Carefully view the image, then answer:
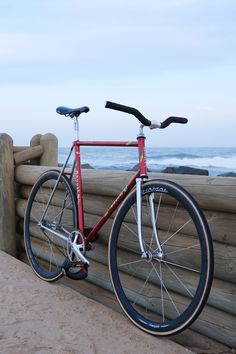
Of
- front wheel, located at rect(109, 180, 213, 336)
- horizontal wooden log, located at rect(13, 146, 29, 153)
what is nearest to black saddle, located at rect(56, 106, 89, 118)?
front wheel, located at rect(109, 180, 213, 336)

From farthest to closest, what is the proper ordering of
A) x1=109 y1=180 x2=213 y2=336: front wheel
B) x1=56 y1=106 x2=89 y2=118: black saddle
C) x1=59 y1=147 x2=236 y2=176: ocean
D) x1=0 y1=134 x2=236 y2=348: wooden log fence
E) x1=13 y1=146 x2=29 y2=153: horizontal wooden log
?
x1=59 y1=147 x2=236 y2=176: ocean
x1=13 y1=146 x2=29 y2=153: horizontal wooden log
x1=56 y1=106 x2=89 y2=118: black saddle
x1=0 y1=134 x2=236 y2=348: wooden log fence
x1=109 y1=180 x2=213 y2=336: front wheel

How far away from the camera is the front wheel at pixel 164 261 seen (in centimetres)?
246

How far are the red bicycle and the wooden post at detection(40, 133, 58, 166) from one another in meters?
1.66

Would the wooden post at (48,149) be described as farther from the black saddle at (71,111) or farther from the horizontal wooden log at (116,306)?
the black saddle at (71,111)

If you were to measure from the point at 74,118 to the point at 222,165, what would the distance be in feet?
103

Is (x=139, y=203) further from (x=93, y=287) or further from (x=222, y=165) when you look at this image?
(x=222, y=165)

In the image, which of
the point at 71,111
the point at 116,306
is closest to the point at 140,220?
the point at 116,306

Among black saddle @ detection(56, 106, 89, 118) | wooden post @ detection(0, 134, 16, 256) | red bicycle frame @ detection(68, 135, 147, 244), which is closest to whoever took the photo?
red bicycle frame @ detection(68, 135, 147, 244)

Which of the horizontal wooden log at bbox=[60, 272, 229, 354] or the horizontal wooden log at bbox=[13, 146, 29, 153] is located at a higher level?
the horizontal wooden log at bbox=[13, 146, 29, 153]

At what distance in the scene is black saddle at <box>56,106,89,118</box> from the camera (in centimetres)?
348

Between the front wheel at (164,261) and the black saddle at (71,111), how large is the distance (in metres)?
0.90

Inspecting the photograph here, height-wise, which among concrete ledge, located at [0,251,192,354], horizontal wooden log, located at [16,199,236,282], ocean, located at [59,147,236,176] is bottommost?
ocean, located at [59,147,236,176]

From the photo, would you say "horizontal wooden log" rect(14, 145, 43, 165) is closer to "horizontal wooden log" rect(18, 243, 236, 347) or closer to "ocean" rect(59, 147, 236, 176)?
"horizontal wooden log" rect(18, 243, 236, 347)

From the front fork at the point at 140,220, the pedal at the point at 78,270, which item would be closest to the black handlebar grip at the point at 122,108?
the front fork at the point at 140,220
